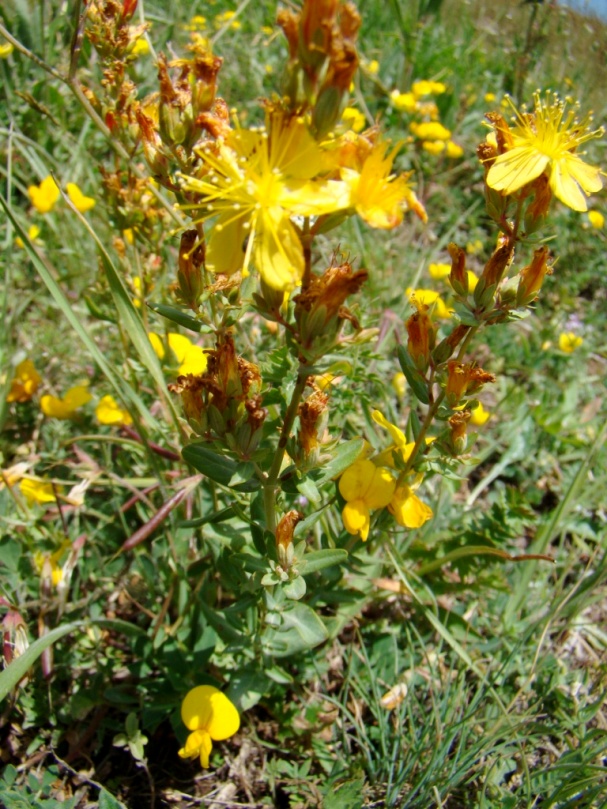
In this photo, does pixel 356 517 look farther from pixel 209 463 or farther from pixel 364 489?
pixel 209 463

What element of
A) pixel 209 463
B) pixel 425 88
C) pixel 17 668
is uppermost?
pixel 425 88

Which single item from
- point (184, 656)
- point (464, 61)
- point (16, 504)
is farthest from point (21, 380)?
point (464, 61)

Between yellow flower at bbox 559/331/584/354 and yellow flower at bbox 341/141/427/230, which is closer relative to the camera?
yellow flower at bbox 341/141/427/230

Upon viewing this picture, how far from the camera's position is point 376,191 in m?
1.15

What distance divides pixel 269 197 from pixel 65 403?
5.73ft

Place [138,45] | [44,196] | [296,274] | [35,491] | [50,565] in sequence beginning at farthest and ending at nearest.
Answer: [44,196] → [138,45] → [35,491] → [50,565] → [296,274]

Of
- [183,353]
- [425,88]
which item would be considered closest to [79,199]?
[183,353]

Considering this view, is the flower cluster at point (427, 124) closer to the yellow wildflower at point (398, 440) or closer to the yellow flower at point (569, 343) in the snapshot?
the yellow flower at point (569, 343)

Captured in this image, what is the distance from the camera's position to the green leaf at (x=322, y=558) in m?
1.52

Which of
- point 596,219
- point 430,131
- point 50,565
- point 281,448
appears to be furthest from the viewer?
point 430,131

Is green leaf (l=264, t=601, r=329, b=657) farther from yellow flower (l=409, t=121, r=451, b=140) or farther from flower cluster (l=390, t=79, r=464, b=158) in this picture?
yellow flower (l=409, t=121, r=451, b=140)

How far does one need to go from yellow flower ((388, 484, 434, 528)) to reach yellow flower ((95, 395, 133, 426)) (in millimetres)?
1129

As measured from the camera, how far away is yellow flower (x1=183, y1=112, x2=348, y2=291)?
3.51 ft

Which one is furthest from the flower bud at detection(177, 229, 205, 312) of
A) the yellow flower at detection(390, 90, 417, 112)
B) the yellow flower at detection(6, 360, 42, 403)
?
the yellow flower at detection(390, 90, 417, 112)
